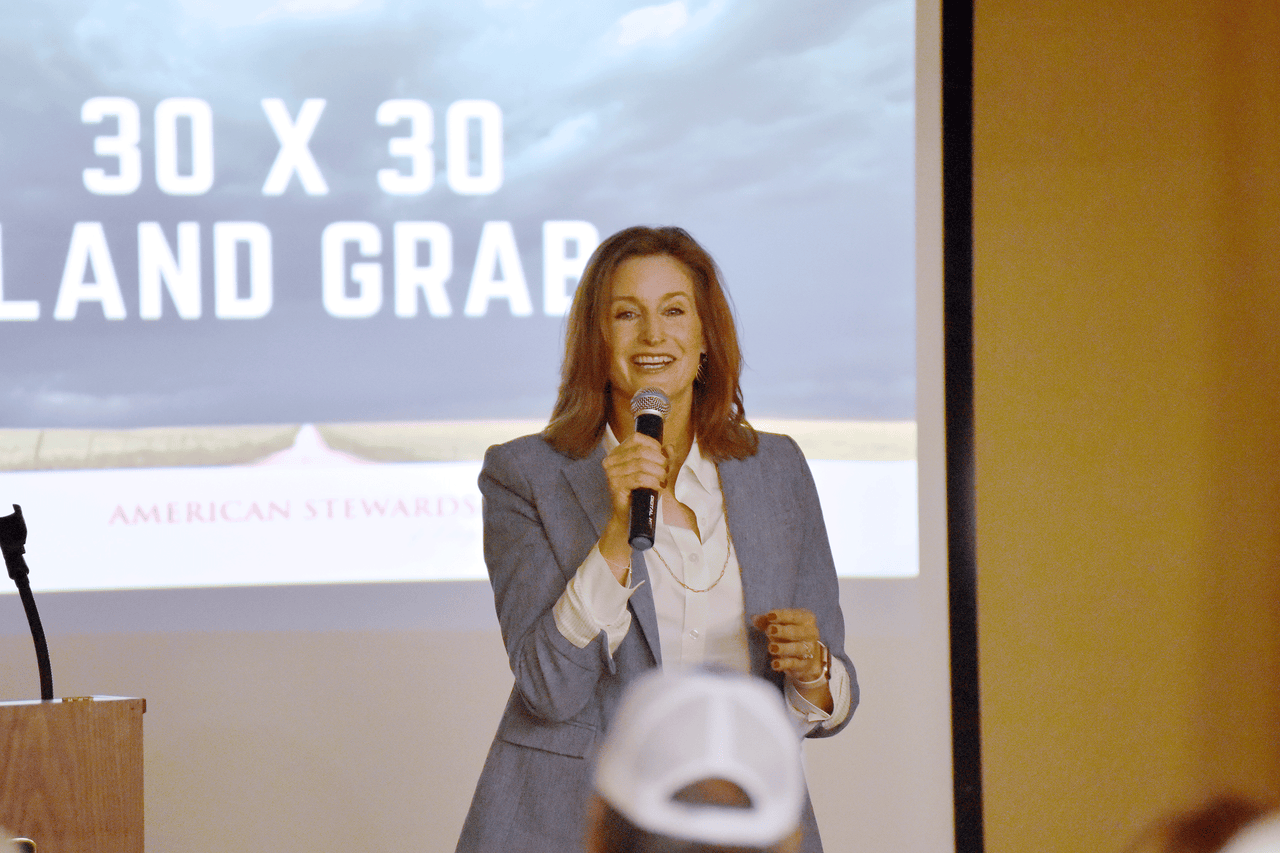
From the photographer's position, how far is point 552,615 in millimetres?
1409

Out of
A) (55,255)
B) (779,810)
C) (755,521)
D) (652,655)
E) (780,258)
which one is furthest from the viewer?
(780,258)

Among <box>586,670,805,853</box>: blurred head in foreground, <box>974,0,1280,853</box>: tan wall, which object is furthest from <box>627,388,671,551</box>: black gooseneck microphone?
<box>974,0,1280,853</box>: tan wall

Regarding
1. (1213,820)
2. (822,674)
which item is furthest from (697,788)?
(1213,820)

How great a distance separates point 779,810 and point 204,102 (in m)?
2.30

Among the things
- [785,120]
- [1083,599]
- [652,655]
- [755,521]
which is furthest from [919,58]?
[652,655]

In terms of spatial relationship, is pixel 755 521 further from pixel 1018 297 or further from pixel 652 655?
pixel 1018 297

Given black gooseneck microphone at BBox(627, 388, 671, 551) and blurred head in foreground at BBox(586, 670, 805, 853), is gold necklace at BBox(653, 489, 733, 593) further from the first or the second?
blurred head in foreground at BBox(586, 670, 805, 853)

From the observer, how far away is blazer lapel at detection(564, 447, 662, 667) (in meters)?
1.46

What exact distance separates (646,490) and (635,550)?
15cm

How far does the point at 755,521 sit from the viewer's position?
61.7 inches

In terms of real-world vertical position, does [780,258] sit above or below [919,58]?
below

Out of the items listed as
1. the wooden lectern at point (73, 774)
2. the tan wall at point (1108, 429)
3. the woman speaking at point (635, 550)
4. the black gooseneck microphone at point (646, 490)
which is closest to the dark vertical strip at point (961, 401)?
the tan wall at point (1108, 429)

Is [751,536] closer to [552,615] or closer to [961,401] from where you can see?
[552,615]

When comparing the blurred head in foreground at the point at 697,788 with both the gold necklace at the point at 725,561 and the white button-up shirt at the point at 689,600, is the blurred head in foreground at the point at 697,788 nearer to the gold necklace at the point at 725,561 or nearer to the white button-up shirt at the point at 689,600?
the white button-up shirt at the point at 689,600
